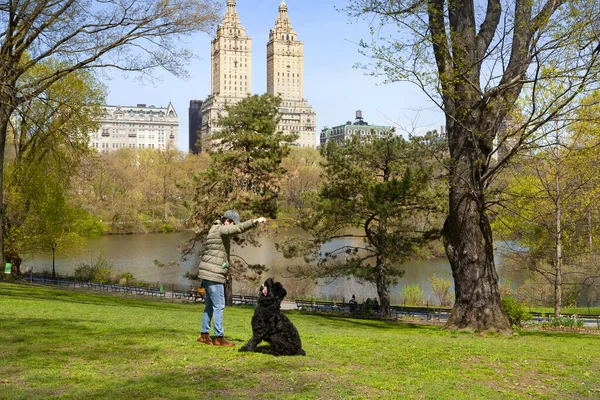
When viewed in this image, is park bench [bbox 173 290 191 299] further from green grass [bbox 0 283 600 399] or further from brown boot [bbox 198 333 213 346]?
brown boot [bbox 198 333 213 346]

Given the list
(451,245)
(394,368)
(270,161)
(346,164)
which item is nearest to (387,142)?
(346,164)

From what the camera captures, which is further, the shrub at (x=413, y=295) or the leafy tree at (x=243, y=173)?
the shrub at (x=413, y=295)

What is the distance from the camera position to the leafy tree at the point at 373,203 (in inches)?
782

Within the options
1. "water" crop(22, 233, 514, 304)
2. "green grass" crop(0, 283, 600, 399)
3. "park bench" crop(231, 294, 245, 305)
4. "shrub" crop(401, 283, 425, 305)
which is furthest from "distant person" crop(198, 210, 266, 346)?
"shrub" crop(401, 283, 425, 305)

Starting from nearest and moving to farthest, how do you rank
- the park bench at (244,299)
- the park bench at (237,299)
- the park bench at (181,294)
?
the park bench at (244,299) → the park bench at (237,299) → the park bench at (181,294)

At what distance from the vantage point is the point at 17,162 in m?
28.0

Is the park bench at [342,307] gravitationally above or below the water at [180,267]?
below

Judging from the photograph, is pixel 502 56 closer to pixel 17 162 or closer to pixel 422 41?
pixel 422 41

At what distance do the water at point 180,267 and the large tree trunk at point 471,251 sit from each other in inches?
462

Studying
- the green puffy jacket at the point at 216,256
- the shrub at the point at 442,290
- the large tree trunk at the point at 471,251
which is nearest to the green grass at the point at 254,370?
the green puffy jacket at the point at 216,256

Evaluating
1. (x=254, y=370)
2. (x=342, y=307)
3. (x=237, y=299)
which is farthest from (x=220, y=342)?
(x=237, y=299)

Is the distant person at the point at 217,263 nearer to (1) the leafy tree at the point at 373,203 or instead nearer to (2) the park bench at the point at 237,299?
(1) the leafy tree at the point at 373,203

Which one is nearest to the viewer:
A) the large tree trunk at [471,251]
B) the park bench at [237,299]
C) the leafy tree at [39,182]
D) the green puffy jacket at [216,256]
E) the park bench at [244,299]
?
the green puffy jacket at [216,256]

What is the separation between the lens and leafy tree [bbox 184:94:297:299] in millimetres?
24000
